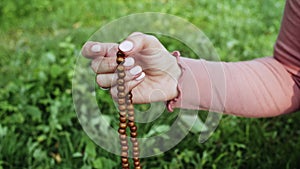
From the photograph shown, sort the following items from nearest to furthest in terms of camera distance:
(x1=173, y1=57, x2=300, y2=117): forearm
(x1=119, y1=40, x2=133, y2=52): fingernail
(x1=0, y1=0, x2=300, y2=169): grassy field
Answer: (x1=119, y1=40, x2=133, y2=52): fingernail
(x1=173, y1=57, x2=300, y2=117): forearm
(x1=0, y1=0, x2=300, y2=169): grassy field

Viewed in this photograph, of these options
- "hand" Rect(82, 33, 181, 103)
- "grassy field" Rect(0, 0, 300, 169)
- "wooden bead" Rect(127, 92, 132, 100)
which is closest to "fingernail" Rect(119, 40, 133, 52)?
"hand" Rect(82, 33, 181, 103)

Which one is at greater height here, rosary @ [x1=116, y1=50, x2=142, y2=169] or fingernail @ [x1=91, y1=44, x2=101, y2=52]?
fingernail @ [x1=91, y1=44, x2=101, y2=52]

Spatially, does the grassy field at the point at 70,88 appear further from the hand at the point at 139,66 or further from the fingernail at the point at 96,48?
the fingernail at the point at 96,48

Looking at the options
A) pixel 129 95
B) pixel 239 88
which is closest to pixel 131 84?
pixel 129 95

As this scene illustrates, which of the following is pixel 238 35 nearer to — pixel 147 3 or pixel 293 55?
pixel 147 3

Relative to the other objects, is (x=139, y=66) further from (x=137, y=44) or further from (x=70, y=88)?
(x=70, y=88)

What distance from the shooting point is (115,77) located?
3.16 feet

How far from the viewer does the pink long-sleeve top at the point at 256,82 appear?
1178 mm

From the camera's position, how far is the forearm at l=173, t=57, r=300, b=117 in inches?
45.7

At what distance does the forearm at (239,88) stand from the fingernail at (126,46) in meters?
0.24

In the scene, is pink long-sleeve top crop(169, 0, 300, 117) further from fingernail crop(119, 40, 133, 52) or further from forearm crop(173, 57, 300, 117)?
fingernail crop(119, 40, 133, 52)

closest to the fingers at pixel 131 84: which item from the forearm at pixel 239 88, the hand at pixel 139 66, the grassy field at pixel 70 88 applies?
the hand at pixel 139 66

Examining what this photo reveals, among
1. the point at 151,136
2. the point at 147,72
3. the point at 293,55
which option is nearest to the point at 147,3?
the point at 151,136

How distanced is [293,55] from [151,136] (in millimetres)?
493
